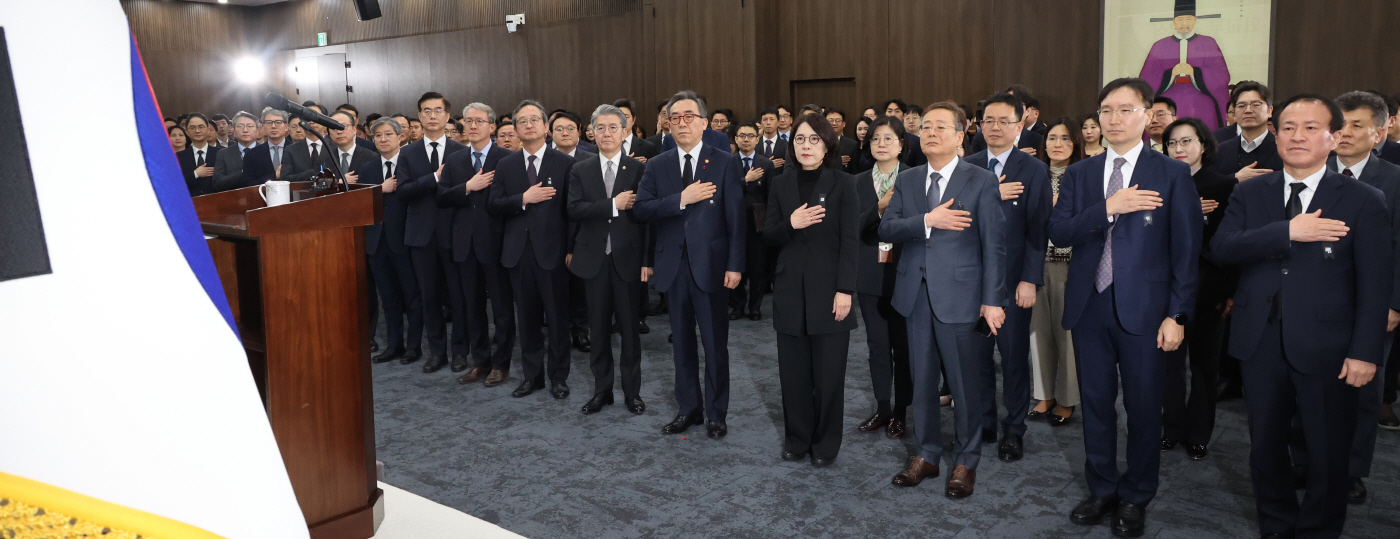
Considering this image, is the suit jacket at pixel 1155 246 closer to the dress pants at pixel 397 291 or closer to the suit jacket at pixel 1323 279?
the suit jacket at pixel 1323 279

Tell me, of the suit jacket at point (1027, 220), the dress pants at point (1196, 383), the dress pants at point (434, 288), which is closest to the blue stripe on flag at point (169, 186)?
the suit jacket at point (1027, 220)

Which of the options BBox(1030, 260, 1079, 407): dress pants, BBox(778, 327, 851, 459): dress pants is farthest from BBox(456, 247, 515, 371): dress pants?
BBox(1030, 260, 1079, 407): dress pants

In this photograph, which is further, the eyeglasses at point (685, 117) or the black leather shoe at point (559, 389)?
the black leather shoe at point (559, 389)

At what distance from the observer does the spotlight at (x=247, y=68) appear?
16125 millimetres

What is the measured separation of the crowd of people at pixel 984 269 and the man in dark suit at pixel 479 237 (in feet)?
0.06

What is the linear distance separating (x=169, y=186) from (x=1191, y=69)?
28.5 feet

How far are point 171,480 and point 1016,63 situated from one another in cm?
910

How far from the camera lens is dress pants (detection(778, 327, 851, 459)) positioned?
354cm

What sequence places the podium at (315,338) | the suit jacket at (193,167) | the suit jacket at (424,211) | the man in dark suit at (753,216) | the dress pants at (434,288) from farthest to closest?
the suit jacket at (193,167), the man in dark suit at (753,216), the dress pants at (434,288), the suit jacket at (424,211), the podium at (315,338)

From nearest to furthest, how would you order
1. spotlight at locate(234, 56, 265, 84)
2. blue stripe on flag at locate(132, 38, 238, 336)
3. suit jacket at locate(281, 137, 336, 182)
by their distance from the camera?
blue stripe on flag at locate(132, 38, 238, 336) < suit jacket at locate(281, 137, 336, 182) < spotlight at locate(234, 56, 265, 84)

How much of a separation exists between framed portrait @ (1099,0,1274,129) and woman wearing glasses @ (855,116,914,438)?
16.9ft

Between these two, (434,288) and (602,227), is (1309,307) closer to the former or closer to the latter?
(602,227)

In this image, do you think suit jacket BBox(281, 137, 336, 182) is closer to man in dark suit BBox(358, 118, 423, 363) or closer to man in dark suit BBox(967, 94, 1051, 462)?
man in dark suit BBox(358, 118, 423, 363)

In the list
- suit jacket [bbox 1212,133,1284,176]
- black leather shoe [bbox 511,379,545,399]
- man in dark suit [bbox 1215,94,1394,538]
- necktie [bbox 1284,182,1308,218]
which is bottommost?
black leather shoe [bbox 511,379,545,399]
